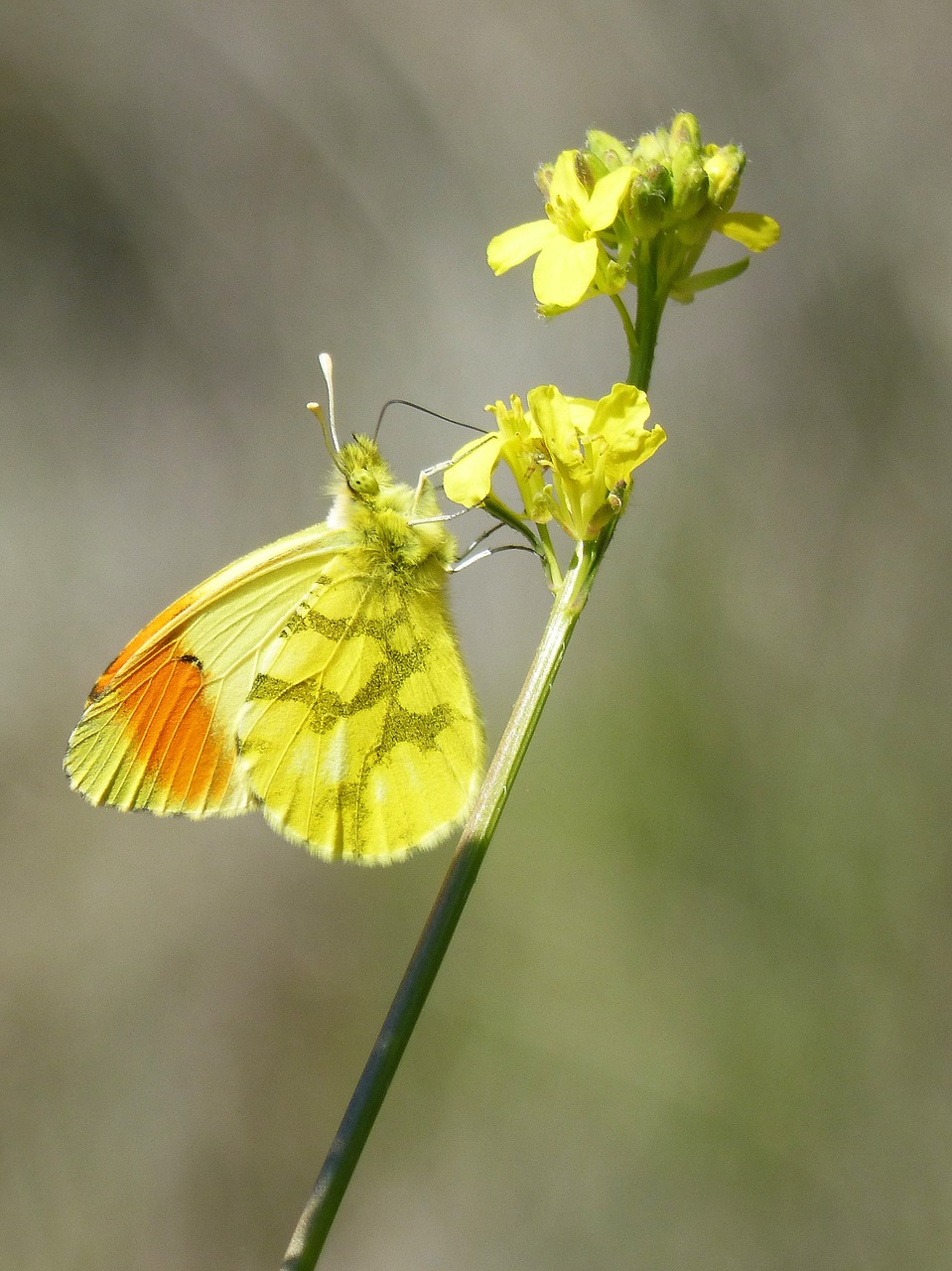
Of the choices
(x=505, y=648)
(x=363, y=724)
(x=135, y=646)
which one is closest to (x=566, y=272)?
(x=363, y=724)

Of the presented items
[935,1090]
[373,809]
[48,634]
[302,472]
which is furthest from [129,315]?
[935,1090]

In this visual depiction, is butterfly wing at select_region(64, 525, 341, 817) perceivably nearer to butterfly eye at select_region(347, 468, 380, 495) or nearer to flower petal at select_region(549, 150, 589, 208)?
butterfly eye at select_region(347, 468, 380, 495)

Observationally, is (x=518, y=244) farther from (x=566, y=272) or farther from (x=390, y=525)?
(x=390, y=525)

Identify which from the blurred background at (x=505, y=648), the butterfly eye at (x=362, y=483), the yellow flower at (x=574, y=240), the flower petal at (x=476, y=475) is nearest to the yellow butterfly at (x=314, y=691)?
the butterfly eye at (x=362, y=483)

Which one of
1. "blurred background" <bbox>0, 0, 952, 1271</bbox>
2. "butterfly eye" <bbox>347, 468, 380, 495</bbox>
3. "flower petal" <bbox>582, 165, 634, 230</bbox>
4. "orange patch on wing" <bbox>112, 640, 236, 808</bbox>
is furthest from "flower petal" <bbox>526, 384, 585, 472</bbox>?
"blurred background" <bbox>0, 0, 952, 1271</bbox>

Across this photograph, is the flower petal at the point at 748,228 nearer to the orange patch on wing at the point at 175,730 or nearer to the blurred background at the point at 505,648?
the orange patch on wing at the point at 175,730
